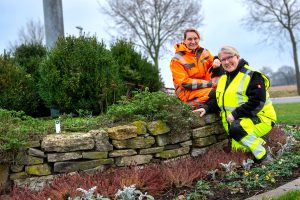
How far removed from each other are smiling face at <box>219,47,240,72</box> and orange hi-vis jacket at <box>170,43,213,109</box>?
61cm

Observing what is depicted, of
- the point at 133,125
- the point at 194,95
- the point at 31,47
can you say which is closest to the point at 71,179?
the point at 133,125

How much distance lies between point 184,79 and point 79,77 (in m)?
1.60

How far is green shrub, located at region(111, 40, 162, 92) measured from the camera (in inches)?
332

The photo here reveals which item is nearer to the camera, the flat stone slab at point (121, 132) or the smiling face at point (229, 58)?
the flat stone slab at point (121, 132)

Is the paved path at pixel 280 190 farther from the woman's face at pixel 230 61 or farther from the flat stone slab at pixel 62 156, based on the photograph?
the flat stone slab at pixel 62 156

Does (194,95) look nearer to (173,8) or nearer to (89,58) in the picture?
(89,58)

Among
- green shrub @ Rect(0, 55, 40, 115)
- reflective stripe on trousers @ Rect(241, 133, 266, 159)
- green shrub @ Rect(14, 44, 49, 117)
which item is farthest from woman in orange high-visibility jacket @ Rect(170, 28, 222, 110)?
green shrub @ Rect(14, 44, 49, 117)

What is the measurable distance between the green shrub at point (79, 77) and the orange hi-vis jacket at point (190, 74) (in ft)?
3.71

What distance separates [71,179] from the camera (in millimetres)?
4402

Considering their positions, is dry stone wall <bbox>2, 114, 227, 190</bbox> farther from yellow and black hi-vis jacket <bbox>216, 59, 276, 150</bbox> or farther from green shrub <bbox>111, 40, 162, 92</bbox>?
green shrub <bbox>111, 40, 162, 92</bbox>

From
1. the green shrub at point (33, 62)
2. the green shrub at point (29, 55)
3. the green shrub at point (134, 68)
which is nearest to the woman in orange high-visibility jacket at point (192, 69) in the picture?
the green shrub at point (134, 68)

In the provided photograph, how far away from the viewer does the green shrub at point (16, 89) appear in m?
7.37

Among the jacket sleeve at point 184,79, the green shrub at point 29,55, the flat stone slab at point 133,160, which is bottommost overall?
the flat stone slab at point 133,160

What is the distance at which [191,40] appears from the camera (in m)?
6.08
